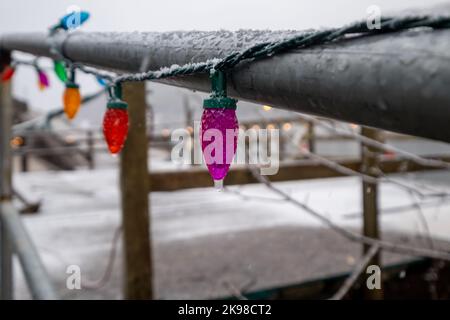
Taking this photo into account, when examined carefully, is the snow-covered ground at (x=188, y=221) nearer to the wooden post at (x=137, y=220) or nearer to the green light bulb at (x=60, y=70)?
the wooden post at (x=137, y=220)

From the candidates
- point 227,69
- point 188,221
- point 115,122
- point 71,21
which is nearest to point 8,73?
point 71,21

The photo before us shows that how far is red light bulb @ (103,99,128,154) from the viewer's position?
2.74 feet

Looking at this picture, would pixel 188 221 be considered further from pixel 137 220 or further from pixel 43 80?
pixel 43 80

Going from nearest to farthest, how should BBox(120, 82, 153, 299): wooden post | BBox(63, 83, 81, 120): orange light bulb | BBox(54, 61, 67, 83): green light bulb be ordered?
BBox(63, 83, 81, 120): orange light bulb
BBox(54, 61, 67, 83): green light bulb
BBox(120, 82, 153, 299): wooden post

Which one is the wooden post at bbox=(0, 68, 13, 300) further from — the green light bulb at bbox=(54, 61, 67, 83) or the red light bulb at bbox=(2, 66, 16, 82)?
the green light bulb at bbox=(54, 61, 67, 83)

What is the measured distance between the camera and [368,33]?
0.44m

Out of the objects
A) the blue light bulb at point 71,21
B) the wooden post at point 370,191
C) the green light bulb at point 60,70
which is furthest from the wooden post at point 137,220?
the wooden post at point 370,191

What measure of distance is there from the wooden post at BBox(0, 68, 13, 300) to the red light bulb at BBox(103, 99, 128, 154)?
174 cm

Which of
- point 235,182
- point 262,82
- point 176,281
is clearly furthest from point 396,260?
point 262,82

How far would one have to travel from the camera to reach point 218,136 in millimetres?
544

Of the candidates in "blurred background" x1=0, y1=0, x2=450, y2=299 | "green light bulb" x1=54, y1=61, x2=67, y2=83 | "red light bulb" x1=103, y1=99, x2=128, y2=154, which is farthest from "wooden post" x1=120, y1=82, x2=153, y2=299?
"red light bulb" x1=103, y1=99, x2=128, y2=154

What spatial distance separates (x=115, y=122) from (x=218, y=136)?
376 mm

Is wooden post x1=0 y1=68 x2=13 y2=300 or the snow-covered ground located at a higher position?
wooden post x1=0 y1=68 x2=13 y2=300

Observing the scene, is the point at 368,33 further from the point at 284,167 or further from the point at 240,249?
the point at 240,249
